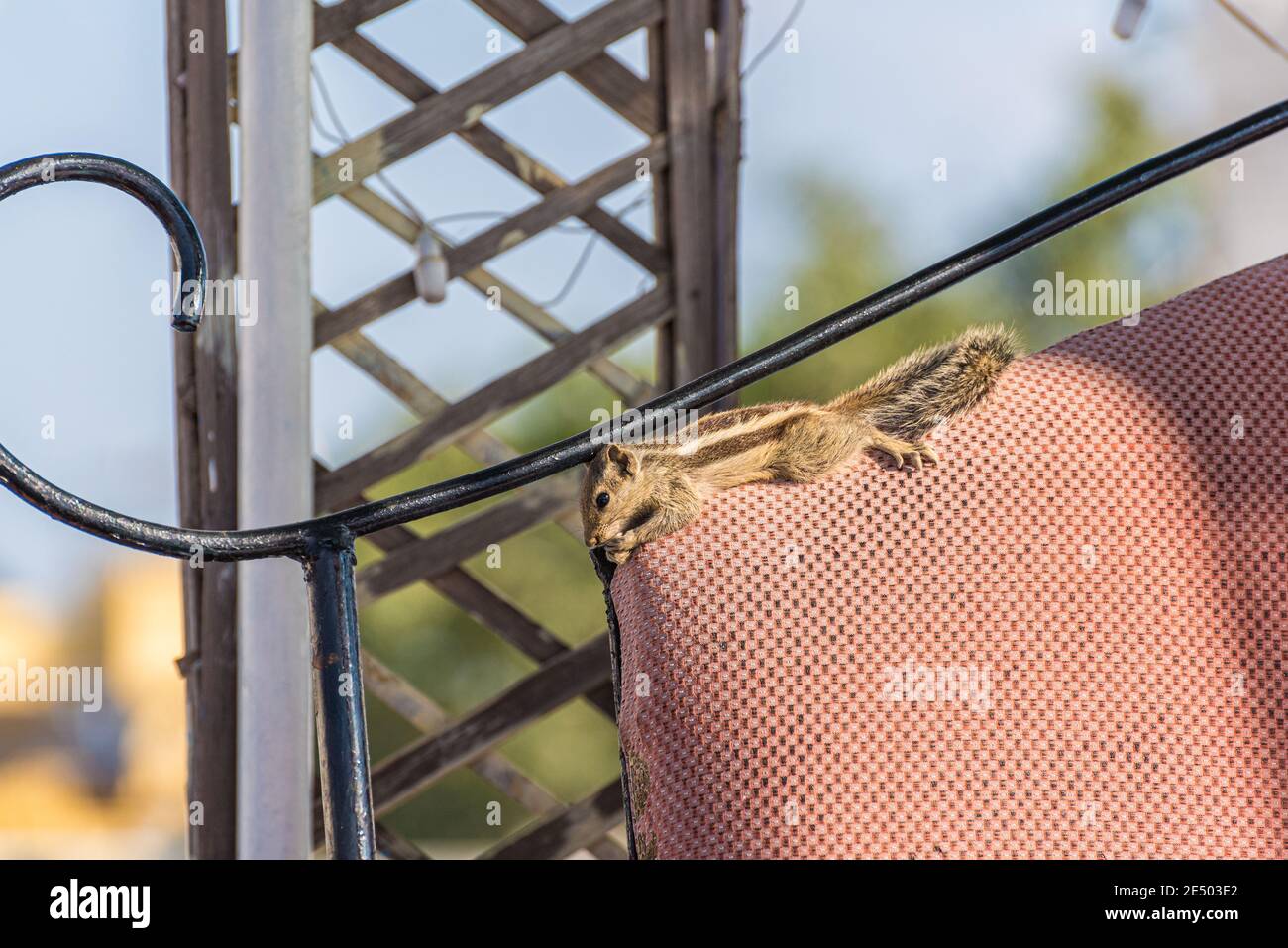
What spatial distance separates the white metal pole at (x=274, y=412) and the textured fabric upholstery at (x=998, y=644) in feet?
3.78

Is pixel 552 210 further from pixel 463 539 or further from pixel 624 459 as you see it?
pixel 624 459

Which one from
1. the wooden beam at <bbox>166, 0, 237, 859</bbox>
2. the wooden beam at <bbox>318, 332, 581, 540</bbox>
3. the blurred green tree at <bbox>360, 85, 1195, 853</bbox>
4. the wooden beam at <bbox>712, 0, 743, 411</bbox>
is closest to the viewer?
the wooden beam at <bbox>166, 0, 237, 859</bbox>

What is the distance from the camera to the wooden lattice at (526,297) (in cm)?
208

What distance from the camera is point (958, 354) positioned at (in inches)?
30.3

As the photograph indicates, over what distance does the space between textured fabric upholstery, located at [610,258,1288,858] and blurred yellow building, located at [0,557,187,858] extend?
5.96 m

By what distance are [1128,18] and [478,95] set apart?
159 cm

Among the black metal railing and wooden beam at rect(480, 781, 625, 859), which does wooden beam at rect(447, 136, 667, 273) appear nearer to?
wooden beam at rect(480, 781, 625, 859)

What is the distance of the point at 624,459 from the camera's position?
0.84 m

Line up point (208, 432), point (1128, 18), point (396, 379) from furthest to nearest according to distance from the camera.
→ point (1128, 18) → point (396, 379) → point (208, 432)

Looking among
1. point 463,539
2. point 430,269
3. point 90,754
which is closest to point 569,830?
point 463,539

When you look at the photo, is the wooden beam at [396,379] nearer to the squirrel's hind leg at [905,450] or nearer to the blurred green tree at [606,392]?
the squirrel's hind leg at [905,450]

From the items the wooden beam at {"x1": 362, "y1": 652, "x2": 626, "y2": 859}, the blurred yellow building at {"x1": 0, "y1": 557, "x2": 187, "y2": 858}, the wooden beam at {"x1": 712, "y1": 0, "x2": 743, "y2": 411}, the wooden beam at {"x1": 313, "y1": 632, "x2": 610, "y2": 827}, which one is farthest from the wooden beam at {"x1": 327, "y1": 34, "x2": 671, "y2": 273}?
the blurred yellow building at {"x1": 0, "y1": 557, "x2": 187, "y2": 858}

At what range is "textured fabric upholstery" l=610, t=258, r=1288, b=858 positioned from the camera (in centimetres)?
66
